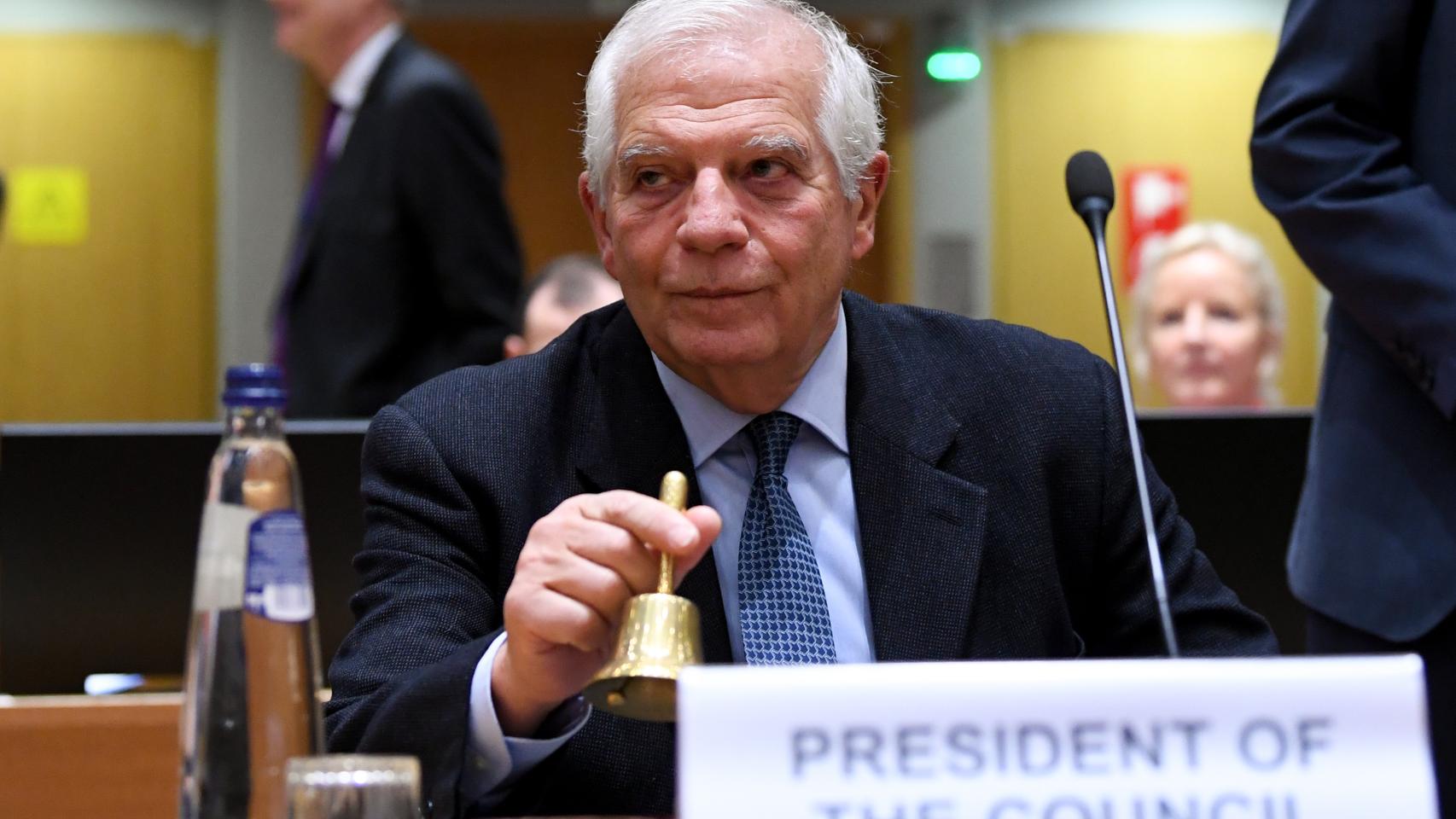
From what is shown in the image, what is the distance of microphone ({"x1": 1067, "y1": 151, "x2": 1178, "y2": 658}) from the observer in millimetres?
1106

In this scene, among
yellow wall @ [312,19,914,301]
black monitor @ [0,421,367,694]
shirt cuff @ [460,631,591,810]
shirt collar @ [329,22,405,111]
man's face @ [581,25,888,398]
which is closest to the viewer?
shirt cuff @ [460,631,591,810]

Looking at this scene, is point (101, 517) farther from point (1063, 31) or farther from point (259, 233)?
point (1063, 31)

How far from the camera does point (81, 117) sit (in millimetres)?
6477

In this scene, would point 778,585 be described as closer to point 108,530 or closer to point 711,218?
point 711,218

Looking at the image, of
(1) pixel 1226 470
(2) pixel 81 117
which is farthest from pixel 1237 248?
(2) pixel 81 117

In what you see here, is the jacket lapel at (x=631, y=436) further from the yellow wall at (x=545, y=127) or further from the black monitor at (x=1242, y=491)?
the yellow wall at (x=545, y=127)

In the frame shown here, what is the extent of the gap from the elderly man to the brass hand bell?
1.20 feet

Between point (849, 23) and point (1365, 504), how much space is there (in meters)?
5.19

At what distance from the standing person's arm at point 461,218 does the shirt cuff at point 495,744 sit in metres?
2.11

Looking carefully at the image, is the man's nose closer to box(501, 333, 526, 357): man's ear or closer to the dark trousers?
the dark trousers

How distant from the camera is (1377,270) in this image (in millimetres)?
1759

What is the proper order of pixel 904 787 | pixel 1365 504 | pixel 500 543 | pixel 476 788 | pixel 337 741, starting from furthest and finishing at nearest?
pixel 1365 504 → pixel 500 543 → pixel 337 741 → pixel 476 788 → pixel 904 787

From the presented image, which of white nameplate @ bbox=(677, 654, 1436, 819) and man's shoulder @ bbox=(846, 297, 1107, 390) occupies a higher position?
man's shoulder @ bbox=(846, 297, 1107, 390)

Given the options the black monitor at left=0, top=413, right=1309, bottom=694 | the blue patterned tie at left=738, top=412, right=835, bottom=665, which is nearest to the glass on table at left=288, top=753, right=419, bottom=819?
the blue patterned tie at left=738, top=412, right=835, bottom=665
